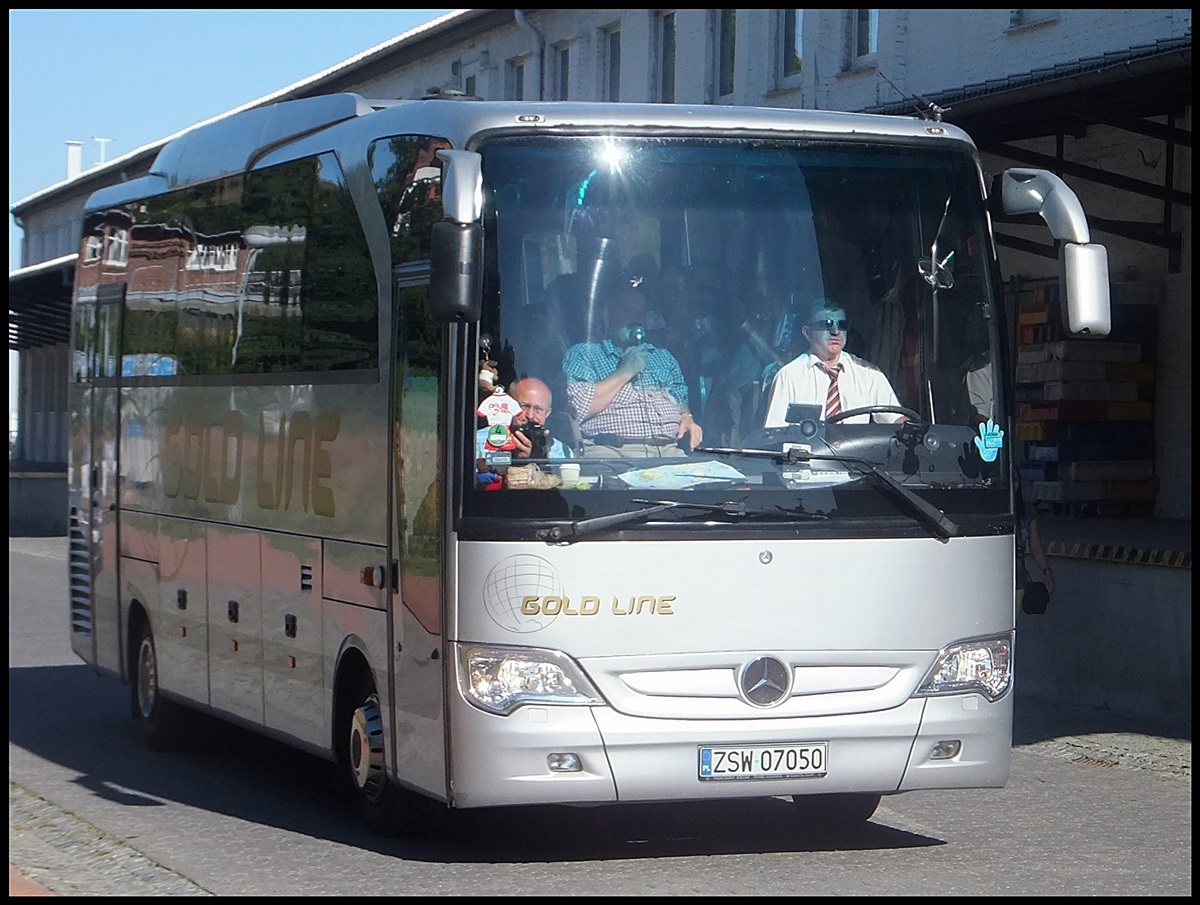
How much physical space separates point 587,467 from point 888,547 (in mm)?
1277

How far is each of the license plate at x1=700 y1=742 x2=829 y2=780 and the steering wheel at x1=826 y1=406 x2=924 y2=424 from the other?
4.18ft

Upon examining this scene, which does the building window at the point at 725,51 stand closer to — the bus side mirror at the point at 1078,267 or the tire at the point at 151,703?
the tire at the point at 151,703

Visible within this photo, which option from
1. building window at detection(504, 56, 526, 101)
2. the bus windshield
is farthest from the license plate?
building window at detection(504, 56, 526, 101)

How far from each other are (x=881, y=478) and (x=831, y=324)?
0.64m

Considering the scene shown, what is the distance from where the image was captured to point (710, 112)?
863 cm

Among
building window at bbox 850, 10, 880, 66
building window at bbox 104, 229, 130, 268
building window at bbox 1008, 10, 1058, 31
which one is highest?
building window at bbox 850, 10, 880, 66

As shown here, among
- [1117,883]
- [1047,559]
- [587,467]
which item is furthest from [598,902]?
[1047,559]

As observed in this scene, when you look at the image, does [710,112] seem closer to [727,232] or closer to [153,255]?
[727,232]

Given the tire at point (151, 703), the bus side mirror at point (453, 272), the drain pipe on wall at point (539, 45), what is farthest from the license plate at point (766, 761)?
the drain pipe on wall at point (539, 45)

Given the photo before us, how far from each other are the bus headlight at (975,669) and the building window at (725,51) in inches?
917

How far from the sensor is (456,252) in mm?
7863

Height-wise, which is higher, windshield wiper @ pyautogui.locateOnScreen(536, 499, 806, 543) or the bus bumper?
windshield wiper @ pyautogui.locateOnScreen(536, 499, 806, 543)

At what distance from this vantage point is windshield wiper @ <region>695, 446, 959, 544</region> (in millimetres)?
8227

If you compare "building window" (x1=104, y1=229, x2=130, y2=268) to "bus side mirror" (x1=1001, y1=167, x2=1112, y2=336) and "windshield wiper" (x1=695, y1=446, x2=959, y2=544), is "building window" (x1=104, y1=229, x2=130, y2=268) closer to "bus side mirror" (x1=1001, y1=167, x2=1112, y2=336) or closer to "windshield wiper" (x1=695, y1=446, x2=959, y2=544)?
"windshield wiper" (x1=695, y1=446, x2=959, y2=544)
